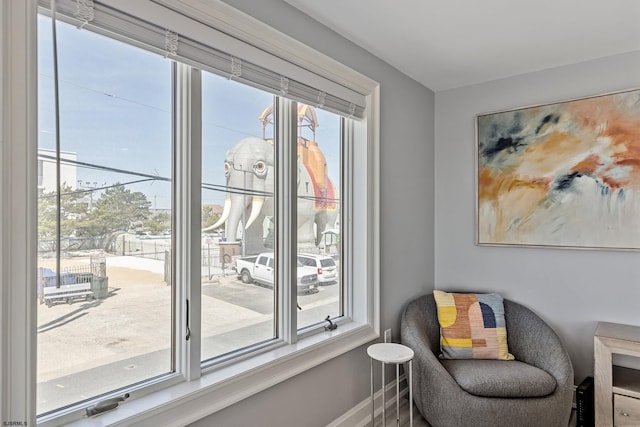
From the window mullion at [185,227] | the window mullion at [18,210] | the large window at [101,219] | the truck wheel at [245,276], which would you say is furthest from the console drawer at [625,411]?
the window mullion at [18,210]

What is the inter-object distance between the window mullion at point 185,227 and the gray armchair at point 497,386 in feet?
4.58

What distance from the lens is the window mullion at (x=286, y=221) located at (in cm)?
205

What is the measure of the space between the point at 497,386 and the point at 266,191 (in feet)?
5.56

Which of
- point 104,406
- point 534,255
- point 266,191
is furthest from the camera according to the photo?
point 534,255

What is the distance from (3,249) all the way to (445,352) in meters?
2.50

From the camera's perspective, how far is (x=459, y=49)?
2467 mm

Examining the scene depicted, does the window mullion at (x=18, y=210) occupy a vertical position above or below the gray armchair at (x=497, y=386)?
above

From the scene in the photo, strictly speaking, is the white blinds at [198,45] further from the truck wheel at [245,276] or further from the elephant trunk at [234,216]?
the truck wheel at [245,276]

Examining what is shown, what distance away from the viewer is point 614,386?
7.27ft

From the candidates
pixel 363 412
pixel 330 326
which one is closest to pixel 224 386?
pixel 330 326

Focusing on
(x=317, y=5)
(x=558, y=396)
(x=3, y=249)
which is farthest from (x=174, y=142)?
(x=558, y=396)

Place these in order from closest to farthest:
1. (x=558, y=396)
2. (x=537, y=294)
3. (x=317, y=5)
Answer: (x=317, y=5)
(x=558, y=396)
(x=537, y=294)

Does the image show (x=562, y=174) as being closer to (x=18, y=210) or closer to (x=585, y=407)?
(x=585, y=407)

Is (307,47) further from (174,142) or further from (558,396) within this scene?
(558,396)
